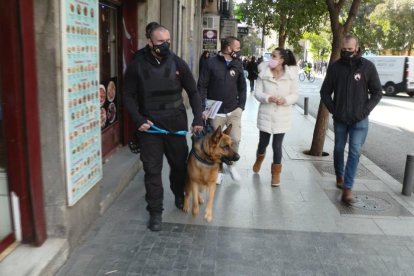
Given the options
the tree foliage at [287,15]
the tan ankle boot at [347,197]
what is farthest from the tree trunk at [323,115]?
the tan ankle boot at [347,197]

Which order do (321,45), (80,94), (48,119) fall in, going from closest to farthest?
(48,119)
(80,94)
(321,45)

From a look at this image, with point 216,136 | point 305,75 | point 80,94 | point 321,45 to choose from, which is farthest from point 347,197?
point 321,45

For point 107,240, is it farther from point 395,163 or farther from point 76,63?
point 395,163

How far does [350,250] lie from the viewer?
437cm

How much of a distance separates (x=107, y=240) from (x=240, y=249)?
1263mm

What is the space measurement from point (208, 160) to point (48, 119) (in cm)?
169

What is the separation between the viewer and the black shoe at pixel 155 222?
4652 mm

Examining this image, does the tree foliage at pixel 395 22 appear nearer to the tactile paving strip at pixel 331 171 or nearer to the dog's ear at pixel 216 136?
the tactile paving strip at pixel 331 171

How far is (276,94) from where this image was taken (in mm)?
6207

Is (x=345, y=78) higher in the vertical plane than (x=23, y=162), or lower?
higher

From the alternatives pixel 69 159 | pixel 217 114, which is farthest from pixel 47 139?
pixel 217 114

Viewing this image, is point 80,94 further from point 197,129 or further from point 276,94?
point 276,94

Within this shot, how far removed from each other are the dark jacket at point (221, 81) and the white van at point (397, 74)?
64.8 ft

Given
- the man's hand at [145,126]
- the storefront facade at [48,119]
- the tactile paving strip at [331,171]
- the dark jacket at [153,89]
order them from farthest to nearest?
1. the tactile paving strip at [331,171]
2. the dark jacket at [153,89]
3. the man's hand at [145,126]
4. the storefront facade at [48,119]
